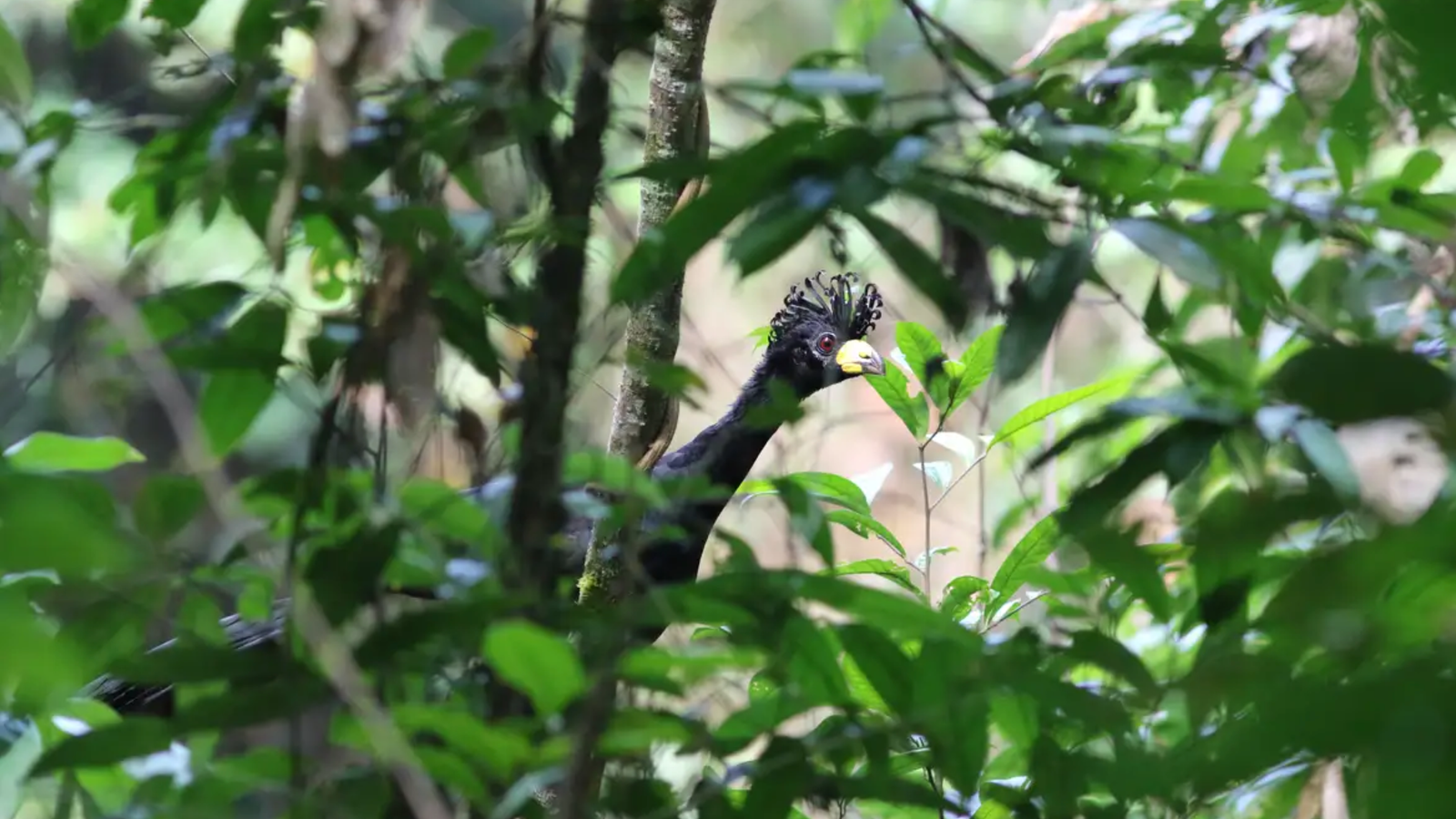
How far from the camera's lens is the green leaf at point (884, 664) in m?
0.68

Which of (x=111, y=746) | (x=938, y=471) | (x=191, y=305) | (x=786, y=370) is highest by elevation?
(x=786, y=370)

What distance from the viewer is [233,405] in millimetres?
668

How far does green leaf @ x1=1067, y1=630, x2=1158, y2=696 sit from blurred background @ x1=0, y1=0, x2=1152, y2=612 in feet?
0.47

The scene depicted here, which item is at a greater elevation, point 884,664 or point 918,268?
point 918,268

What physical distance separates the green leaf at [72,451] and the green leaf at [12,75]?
69 millimetres

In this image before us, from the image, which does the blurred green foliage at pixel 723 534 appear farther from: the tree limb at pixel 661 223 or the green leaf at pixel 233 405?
the tree limb at pixel 661 223

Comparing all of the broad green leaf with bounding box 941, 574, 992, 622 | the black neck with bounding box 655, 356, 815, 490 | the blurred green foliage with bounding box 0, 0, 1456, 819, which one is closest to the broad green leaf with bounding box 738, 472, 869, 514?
the broad green leaf with bounding box 941, 574, 992, 622

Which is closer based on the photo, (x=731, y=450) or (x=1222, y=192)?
(x=1222, y=192)

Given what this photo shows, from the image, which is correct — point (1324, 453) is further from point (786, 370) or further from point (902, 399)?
point (786, 370)

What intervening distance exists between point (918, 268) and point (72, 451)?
0.58 m

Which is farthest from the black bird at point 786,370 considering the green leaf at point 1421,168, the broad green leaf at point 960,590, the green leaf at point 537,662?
the green leaf at point 537,662

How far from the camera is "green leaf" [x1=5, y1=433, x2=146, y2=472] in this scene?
791mm

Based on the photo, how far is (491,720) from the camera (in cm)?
66

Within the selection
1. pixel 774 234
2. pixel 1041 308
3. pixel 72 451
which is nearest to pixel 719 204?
pixel 774 234
